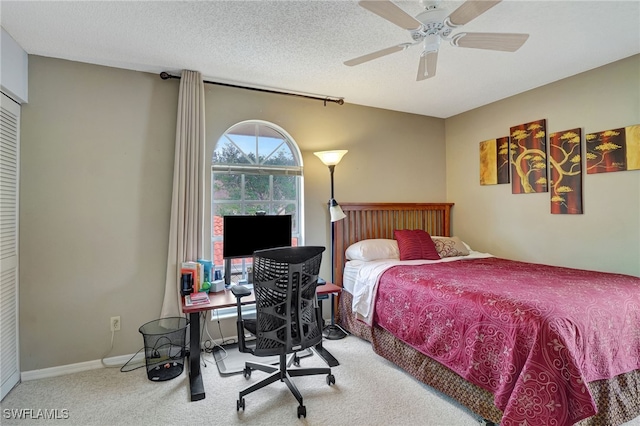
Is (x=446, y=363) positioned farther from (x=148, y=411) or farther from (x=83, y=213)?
(x=83, y=213)

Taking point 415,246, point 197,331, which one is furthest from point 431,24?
point 197,331

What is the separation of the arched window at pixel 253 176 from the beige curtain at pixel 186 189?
0.83ft

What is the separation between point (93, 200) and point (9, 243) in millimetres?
594

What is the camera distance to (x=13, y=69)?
2.21 m

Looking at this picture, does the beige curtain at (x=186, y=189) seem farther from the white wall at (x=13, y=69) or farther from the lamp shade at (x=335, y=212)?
the lamp shade at (x=335, y=212)

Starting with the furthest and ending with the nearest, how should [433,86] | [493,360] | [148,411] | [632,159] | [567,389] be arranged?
[433,86]
[632,159]
[148,411]
[493,360]
[567,389]

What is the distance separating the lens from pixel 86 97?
2.60 meters

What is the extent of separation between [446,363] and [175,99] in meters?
3.07

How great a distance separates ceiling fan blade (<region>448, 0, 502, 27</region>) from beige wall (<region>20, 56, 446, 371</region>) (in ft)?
6.80

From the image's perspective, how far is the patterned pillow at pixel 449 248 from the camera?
11.4 ft

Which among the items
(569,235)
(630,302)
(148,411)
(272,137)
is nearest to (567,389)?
(630,302)

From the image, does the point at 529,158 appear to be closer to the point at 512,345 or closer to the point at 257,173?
the point at 512,345

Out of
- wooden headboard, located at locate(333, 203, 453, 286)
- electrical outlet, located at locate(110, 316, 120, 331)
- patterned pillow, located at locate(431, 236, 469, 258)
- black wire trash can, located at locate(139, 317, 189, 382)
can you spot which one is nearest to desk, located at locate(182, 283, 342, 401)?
black wire trash can, located at locate(139, 317, 189, 382)

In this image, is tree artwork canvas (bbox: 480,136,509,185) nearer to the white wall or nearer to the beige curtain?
the beige curtain
